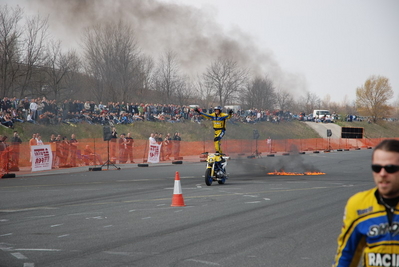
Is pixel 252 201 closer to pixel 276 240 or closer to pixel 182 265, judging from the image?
pixel 276 240

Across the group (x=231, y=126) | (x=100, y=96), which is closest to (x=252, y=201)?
(x=231, y=126)

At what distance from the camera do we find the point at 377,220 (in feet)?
10.3

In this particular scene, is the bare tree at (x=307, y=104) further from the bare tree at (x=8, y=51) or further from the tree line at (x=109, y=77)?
the bare tree at (x=8, y=51)

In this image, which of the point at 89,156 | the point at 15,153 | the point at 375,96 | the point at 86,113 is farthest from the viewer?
the point at 375,96

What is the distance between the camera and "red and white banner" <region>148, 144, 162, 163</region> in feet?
101

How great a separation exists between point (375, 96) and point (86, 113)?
256 feet

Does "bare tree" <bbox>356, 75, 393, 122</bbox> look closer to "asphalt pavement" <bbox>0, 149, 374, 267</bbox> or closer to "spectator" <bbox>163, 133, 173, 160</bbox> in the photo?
"spectator" <bbox>163, 133, 173, 160</bbox>

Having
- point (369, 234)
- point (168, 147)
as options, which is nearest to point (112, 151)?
point (168, 147)

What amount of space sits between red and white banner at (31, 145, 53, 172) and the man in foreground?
21.5 meters

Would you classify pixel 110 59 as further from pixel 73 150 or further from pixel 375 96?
pixel 375 96

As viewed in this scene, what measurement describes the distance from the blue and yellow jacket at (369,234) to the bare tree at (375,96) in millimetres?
102797

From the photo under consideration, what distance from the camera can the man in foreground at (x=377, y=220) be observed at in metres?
3.06

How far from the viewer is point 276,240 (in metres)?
8.55

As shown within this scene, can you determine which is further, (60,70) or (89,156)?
(60,70)
